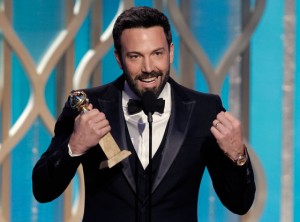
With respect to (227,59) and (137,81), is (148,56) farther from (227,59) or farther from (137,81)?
(227,59)

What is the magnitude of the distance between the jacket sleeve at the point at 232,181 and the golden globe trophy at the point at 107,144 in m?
0.24

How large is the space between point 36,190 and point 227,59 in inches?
59.5

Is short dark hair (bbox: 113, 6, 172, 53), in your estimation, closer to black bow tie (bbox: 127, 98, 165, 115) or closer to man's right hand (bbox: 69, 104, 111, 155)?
black bow tie (bbox: 127, 98, 165, 115)

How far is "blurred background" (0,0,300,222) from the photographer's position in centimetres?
292

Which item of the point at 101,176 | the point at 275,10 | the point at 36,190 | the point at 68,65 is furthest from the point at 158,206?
the point at 275,10

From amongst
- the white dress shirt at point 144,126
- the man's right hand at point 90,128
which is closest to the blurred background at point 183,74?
the white dress shirt at point 144,126

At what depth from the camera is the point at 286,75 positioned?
3.03 metres

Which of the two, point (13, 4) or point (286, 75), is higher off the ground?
point (13, 4)

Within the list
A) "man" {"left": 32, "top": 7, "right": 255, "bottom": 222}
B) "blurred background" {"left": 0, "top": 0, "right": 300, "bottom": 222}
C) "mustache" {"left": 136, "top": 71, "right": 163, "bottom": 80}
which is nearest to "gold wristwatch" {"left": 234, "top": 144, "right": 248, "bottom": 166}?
"man" {"left": 32, "top": 7, "right": 255, "bottom": 222}

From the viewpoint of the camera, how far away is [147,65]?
1.64 metres

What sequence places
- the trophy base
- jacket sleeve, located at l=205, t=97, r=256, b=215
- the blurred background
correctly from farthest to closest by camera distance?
the blurred background < jacket sleeve, located at l=205, t=97, r=256, b=215 < the trophy base

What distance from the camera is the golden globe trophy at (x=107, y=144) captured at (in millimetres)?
1527

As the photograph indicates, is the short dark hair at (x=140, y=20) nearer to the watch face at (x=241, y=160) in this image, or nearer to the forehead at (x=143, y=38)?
the forehead at (x=143, y=38)

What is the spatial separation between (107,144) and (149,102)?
0.12m
